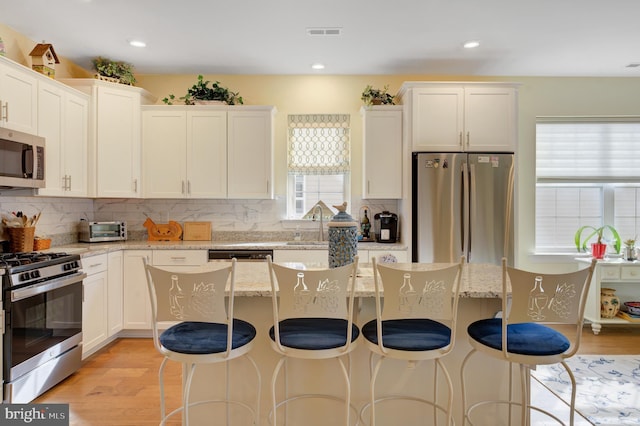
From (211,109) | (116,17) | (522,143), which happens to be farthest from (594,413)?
(116,17)

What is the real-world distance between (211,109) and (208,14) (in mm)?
1205

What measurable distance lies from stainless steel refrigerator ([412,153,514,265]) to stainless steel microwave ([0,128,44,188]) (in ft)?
10.7

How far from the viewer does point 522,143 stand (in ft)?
14.3

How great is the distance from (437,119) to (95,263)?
3488 mm

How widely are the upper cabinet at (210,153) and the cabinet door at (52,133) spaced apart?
0.83m

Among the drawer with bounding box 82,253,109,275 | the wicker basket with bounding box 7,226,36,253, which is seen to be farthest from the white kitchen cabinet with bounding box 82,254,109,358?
the wicker basket with bounding box 7,226,36,253

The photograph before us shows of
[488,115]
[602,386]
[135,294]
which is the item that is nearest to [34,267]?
[135,294]

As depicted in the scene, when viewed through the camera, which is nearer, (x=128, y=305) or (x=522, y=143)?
(x=128, y=305)

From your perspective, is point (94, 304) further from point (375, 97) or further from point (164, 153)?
point (375, 97)

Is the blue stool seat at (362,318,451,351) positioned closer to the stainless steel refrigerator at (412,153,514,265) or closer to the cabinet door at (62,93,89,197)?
the stainless steel refrigerator at (412,153,514,265)

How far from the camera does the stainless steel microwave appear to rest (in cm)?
265

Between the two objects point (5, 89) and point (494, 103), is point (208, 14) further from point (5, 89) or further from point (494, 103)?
point (494, 103)

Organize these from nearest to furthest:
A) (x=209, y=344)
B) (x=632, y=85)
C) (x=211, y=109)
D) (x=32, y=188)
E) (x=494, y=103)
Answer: (x=209, y=344)
(x=32, y=188)
(x=494, y=103)
(x=211, y=109)
(x=632, y=85)

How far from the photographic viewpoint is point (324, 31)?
3258 millimetres
